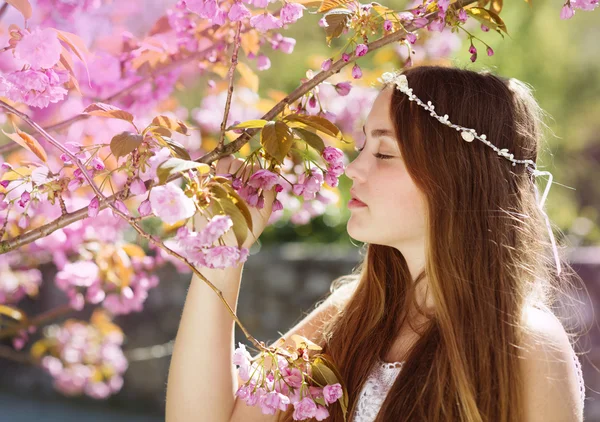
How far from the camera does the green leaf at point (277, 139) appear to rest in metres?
1.10

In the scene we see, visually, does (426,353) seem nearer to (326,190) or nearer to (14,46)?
(326,190)

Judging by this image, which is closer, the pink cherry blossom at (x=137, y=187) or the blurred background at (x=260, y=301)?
the pink cherry blossom at (x=137, y=187)

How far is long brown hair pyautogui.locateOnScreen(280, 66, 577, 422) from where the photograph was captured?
4.79ft

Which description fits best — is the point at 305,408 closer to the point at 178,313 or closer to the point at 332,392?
the point at 332,392

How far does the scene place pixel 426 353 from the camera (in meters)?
1.55

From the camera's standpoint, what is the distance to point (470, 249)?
5.10 feet

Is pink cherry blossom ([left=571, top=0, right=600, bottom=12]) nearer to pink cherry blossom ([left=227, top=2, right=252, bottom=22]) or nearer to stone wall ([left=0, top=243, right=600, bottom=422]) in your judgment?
pink cherry blossom ([left=227, top=2, right=252, bottom=22])

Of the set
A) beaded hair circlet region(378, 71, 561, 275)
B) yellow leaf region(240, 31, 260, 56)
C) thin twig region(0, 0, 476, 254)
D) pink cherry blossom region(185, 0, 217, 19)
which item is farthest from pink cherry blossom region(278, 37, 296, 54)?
pink cherry blossom region(185, 0, 217, 19)

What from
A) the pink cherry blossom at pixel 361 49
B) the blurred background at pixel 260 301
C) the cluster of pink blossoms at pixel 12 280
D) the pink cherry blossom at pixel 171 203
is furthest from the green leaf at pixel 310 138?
the blurred background at pixel 260 301

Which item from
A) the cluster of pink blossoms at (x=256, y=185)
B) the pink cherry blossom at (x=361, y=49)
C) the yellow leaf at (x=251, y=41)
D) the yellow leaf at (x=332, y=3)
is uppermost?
the yellow leaf at (x=251, y=41)

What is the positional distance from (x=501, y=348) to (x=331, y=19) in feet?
2.26

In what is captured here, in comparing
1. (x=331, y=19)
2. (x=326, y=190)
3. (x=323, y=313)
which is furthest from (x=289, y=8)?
(x=323, y=313)

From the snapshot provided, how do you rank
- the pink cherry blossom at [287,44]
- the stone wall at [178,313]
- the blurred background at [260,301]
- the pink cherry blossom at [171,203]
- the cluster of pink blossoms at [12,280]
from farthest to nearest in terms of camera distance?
1. the stone wall at [178,313]
2. the blurred background at [260,301]
3. the cluster of pink blossoms at [12,280]
4. the pink cherry blossom at [287,44]
5. the pink cherry blossom at [171,203]

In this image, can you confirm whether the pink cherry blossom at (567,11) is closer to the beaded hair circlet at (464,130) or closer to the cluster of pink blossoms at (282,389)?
the beaded hair circlet at (464,130)
